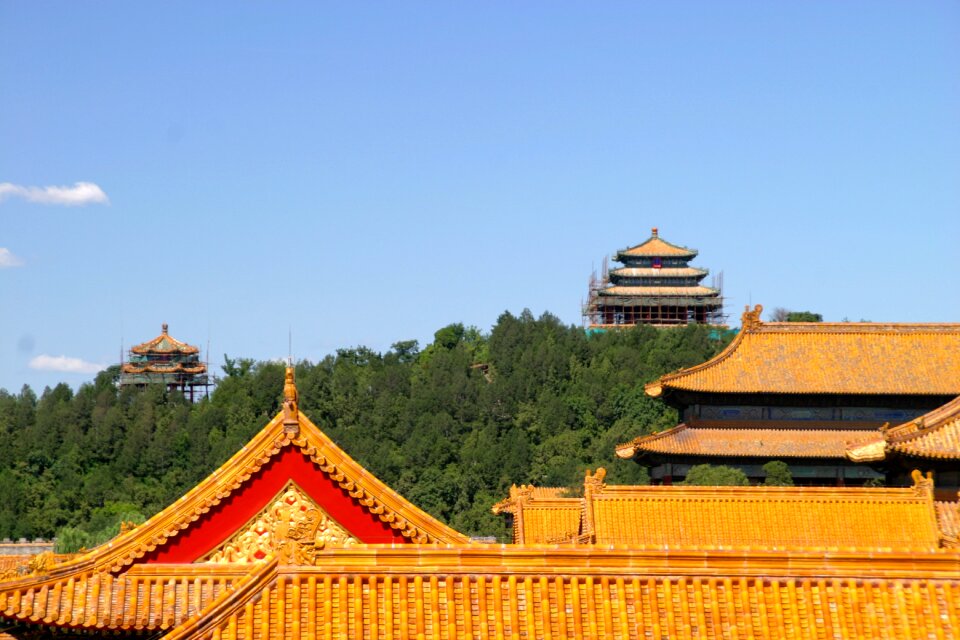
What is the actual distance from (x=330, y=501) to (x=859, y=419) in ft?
127

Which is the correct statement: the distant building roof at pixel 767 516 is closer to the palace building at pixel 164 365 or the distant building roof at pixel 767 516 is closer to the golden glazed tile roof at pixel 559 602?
the golden glazed tile roof at pixel 559 602

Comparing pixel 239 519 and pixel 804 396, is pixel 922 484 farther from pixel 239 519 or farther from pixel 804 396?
pixel 804 396

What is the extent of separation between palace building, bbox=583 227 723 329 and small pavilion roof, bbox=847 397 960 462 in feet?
244

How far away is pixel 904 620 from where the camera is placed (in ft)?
44.5

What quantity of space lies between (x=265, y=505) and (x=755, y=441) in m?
36.9

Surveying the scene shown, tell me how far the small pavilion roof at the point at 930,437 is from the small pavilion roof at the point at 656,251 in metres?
76.7

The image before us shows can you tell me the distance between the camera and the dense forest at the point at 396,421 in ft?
260

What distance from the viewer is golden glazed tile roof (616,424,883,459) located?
51625mm

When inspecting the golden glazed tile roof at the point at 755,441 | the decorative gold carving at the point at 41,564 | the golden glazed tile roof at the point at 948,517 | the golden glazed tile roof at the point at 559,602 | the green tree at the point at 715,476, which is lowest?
→ the golden glazed tile roof at the point at 559,602

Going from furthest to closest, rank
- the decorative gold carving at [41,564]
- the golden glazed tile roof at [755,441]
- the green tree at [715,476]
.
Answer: the golden glazed tile roof at [755,441], the green tree at [715,476], the decorative gold carving at [41,564]

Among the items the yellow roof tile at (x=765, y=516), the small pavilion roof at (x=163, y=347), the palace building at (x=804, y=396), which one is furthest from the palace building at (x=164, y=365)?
the yellow roof tile at (x=765, y=516)

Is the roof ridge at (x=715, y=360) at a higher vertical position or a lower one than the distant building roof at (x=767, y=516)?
higher

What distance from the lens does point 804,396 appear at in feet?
173

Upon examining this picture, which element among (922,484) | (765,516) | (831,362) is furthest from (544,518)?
(831,362)
